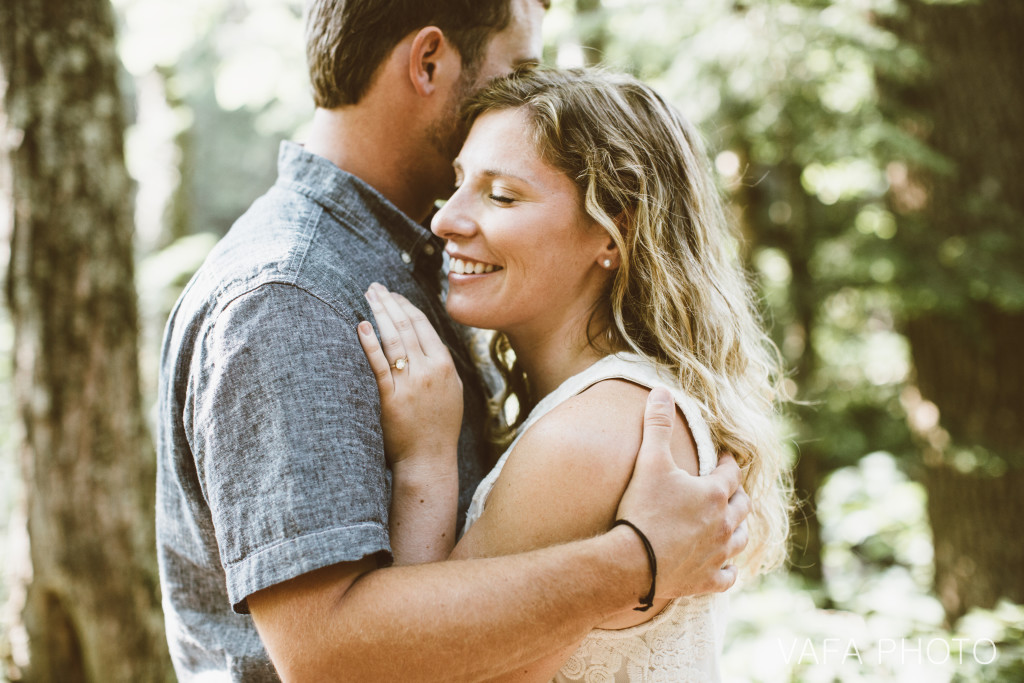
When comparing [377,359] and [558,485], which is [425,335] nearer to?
[377,359]

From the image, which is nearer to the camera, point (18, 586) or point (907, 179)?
point (18, 586)

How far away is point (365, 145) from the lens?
1894 millimetres

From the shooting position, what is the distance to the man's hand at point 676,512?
4.56 feet

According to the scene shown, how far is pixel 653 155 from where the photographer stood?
1836 millimetres

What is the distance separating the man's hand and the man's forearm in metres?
0.08

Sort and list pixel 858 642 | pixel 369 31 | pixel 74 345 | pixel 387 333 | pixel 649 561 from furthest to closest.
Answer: pixel 858 642
pixel 74 345
pixel 369 31
pixel 387 333
pixel 649 561

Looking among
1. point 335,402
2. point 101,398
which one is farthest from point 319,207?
point 101,398

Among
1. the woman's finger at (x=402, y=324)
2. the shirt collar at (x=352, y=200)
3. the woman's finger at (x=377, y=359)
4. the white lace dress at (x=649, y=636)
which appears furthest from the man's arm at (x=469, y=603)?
the shirt collar at (x=352, y=200)

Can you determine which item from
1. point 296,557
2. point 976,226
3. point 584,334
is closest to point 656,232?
point 584,334

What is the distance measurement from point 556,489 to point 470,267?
624 mm

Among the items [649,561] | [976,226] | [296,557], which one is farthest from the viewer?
[976,226]

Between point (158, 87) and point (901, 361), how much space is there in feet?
27.4

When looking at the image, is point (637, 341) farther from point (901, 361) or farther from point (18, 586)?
point (901, 361)

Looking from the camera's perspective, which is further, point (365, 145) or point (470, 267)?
point (365, 145)
